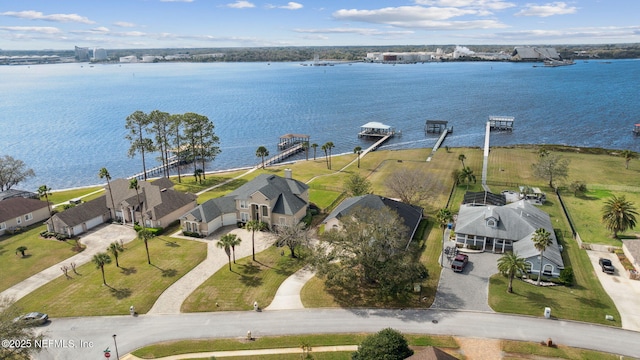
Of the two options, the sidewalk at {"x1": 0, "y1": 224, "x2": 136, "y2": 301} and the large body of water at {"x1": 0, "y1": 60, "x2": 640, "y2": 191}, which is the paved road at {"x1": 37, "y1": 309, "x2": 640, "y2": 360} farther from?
the large body of water at {"x1": 0, "y1": 60, "x2": 640, "y2": 191}

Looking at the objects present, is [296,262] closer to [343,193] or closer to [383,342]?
[383,342]

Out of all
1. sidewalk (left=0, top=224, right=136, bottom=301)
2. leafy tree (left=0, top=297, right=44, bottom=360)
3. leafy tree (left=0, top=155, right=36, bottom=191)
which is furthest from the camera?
leafy tree (left=0, top=155, right=36, bottom=191)

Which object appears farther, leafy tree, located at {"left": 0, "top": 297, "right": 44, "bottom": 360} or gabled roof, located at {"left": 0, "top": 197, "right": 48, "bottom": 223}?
gabled roof, located at {"left": 0, "top": 197, "right": 48, "bottom": 223}

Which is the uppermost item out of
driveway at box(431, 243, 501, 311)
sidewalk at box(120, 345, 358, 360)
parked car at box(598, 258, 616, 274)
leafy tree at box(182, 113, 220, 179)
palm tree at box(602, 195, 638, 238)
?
leafy tree at box(182, 113, 220, 179)

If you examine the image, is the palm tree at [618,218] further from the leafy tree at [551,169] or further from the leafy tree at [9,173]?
the leafy tree at [9,173]

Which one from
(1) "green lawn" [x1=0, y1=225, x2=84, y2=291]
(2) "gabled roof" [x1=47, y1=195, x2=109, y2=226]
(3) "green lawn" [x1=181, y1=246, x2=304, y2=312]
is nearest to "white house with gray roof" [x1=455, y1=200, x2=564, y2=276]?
(3) "green lawn" [x1=181, y1=246, x2=304, y2=312]

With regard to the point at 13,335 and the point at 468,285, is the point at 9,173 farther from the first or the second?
the point at 468,285

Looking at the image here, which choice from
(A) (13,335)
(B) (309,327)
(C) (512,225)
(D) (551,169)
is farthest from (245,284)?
(D) (551,169)
